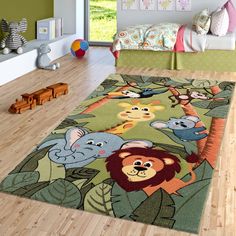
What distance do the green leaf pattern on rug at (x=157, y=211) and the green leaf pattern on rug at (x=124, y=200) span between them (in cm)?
3

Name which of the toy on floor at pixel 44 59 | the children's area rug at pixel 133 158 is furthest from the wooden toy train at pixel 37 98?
the toy on floor at pixel 44 59

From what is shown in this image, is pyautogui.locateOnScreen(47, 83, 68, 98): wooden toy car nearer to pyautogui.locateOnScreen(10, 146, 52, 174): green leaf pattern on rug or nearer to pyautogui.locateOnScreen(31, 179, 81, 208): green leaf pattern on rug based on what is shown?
pyautogui.locateOnScreen(10, 146, 52, 174): green leaf pattern on rug

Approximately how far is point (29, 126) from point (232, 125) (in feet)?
5.55

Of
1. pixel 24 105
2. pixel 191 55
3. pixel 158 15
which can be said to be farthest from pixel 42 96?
pixel 158 15

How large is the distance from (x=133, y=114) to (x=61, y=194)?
149 cm

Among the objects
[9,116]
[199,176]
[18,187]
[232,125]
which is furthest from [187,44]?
[18,187]

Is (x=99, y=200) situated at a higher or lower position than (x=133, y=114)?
lower

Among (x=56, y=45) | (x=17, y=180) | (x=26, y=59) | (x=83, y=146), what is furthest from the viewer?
(x=56, y=45)

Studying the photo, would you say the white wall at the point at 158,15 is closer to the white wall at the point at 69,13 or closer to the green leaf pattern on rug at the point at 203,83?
the white wall at the point at 69,13

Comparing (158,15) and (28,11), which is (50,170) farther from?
(158,15)

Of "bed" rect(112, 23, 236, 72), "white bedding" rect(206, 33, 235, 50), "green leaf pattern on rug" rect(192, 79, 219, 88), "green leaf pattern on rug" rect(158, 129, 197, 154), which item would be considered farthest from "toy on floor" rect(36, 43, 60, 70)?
"green leaf pattern on rug" rect(158, 129, 197, 154)

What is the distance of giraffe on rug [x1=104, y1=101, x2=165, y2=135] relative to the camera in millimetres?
3578

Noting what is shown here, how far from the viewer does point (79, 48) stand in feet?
19.7

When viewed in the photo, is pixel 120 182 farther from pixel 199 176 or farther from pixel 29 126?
pixel 29 126
